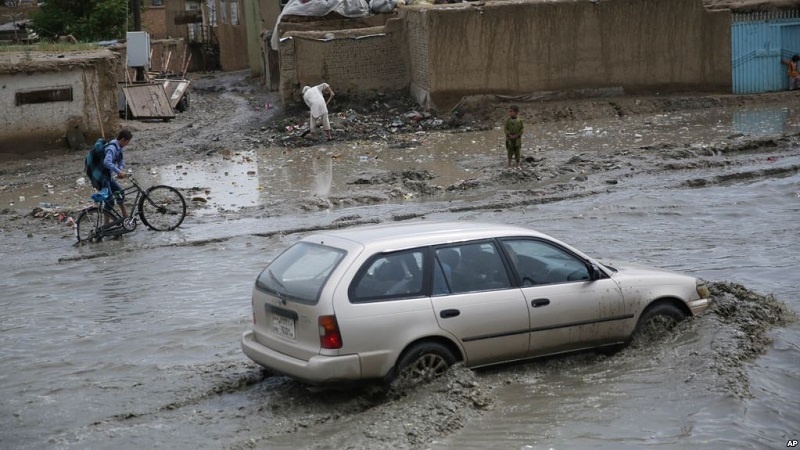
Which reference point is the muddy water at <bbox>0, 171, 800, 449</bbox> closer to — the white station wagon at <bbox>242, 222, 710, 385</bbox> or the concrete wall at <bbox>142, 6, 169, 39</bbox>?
the white station wagon at <bbox>242, 222, 710, 385</bbox>

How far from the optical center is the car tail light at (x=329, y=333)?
705 cm

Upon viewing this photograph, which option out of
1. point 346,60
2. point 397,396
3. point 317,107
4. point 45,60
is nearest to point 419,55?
point 346,60

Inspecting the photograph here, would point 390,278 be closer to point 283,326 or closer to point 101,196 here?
point 283,326

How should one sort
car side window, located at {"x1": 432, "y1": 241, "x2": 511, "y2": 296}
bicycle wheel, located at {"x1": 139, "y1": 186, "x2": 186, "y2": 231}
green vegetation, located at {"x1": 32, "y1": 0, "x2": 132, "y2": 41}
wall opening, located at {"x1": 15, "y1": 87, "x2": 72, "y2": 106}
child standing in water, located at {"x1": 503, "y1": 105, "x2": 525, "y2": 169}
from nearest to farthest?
car side window, located at {"x1": 432, "y1": 241, "x2": 511, "y2": 296}
bicycle wheel, located at {"x1": 139, "y1": 186, "x2": 186, "y2": 231}
child standing in water, located at {"x1": 503, "y1": 105, "x2": 525, "y2": 169}
wall opening, located at {"x1": 15, "y1": 87, "x2": 72, "y2": 106}
green vegetation, located at {"x1": 32, "y1": 0, "x2": 132, "y2": 41}

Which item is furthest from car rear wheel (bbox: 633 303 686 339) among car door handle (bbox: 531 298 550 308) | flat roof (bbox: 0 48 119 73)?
flat roof (bbox: 0 48 119 73)

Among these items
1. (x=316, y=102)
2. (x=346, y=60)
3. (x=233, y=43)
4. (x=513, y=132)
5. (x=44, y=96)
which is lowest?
(x=513, y=132)

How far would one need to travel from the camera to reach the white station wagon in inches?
282

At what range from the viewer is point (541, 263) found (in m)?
8.09

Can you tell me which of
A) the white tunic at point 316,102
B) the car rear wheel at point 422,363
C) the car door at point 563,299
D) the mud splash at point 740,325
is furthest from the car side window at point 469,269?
the white tunic at point 316,102

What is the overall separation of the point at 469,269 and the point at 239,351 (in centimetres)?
267

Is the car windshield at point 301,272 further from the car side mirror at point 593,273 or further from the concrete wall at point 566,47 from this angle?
the concrete wall at point 566,47

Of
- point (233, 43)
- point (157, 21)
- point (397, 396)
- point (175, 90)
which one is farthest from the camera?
point (157, 21)

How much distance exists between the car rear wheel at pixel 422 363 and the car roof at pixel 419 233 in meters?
0.80

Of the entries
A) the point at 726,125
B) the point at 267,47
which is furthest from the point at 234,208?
the point at 267,47
